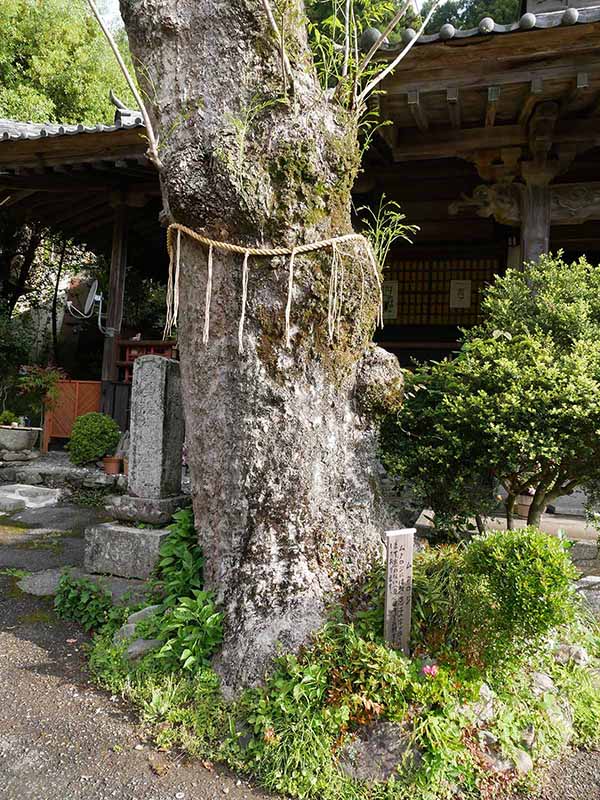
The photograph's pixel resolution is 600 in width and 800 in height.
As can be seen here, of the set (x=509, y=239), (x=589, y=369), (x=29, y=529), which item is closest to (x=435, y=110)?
(x=509, y=239)

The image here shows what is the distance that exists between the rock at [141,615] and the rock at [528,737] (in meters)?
1.96

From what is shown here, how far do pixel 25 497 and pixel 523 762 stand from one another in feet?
21.5

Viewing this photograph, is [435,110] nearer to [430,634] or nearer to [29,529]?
[430,634]

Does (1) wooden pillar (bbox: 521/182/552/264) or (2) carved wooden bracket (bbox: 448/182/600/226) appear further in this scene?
(2) carved wooden bracket (bbox: 448/182/600/226)

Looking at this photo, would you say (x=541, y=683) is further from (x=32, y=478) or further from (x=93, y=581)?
(x=32, y=478)

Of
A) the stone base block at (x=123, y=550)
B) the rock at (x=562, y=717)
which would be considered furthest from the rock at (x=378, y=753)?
the stone base block at (x=123, y=550)

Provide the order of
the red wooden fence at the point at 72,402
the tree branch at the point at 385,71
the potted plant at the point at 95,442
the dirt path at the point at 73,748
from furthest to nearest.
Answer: the red wooden fence at the point at 72,402 < the potted plant at the point at 95,442 < the tree branch at the point at 385,71 < the dirt path at the point at 73,748

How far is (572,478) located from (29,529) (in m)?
5.33

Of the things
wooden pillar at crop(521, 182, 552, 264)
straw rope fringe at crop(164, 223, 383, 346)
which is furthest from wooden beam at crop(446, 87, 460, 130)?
straw rope fringe at crop(164, 223, 383, 346)

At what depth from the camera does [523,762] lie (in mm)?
2434

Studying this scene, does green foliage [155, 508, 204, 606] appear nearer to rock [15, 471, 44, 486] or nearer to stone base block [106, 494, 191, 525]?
stone base block [106, 494, 191, 525]

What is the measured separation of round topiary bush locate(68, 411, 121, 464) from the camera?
303 inches

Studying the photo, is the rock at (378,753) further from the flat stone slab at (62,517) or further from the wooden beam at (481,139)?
the wooden beam at (481,139)

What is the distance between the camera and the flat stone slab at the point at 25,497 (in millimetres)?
6992
